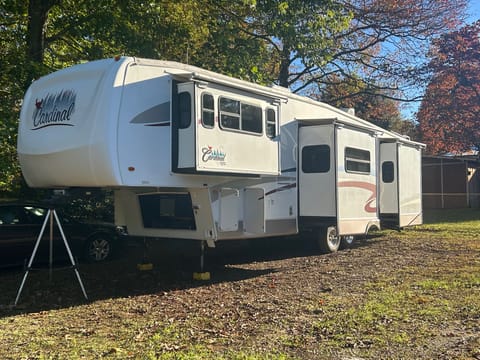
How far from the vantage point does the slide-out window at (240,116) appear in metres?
8.08

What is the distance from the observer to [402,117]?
36.7m

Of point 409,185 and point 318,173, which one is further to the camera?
point 409,185

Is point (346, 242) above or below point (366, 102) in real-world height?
below

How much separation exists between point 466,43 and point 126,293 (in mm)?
22767

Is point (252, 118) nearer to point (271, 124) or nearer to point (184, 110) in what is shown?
point (271, 124)

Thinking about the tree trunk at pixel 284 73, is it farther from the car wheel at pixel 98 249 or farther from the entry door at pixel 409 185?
the car wheel at pixel 98 249

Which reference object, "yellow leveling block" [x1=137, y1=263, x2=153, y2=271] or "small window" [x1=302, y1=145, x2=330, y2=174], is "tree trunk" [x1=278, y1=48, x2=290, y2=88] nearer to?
"small window" [x1=302, y1=145, x2=330, y2=174]

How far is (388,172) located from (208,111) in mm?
8159

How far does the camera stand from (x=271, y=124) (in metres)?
9.18

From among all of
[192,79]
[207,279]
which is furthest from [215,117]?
[207,279]

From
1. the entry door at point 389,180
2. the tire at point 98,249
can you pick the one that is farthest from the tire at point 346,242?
the tire at point 98,249

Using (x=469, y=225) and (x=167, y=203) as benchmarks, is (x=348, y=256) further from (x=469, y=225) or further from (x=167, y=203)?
(x=469, y=225)

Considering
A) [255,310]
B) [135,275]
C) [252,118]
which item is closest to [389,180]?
[252,118]

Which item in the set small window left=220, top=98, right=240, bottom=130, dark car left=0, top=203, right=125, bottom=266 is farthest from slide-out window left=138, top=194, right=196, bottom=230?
small window left=220, top=98, right=240, bottom=130
